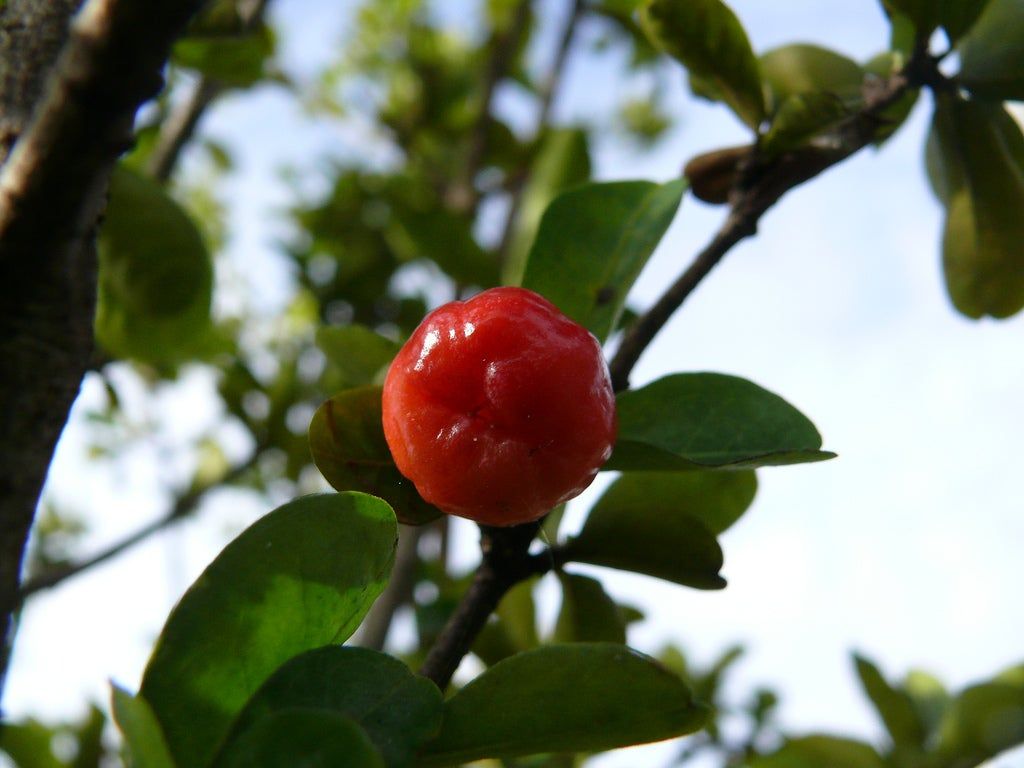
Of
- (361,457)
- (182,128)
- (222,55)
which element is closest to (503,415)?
(361,457)

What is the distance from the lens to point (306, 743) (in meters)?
0.57

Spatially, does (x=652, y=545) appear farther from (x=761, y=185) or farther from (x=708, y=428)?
(x=761, y=185)

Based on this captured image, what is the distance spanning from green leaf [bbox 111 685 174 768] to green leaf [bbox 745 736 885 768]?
1189 millimetres

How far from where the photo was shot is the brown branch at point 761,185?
937mm

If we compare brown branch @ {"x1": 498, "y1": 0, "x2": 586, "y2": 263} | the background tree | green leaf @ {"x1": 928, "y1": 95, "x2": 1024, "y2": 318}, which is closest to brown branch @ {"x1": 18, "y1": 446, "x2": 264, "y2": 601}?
the background tree

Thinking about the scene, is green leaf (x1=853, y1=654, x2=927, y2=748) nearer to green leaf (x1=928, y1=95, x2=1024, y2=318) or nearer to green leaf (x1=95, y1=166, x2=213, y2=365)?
green leaf (x1=928, y1=95, x2=1024, y2=318)

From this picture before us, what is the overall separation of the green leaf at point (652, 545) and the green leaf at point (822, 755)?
2.50 feet

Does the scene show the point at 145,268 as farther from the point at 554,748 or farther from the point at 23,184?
the point at 554,748

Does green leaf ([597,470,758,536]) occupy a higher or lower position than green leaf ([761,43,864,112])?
lower

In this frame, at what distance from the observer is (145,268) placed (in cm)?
139

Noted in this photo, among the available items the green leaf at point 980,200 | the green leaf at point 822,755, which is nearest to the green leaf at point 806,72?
the green leaf at point 980,200

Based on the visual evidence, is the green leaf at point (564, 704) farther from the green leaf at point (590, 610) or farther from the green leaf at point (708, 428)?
the green leaf at point (590, 610)

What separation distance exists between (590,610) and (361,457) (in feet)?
1.06

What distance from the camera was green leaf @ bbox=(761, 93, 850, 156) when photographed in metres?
1.02
